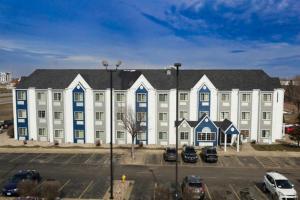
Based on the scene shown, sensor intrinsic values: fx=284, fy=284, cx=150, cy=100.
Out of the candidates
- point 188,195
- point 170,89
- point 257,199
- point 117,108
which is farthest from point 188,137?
point 188,195

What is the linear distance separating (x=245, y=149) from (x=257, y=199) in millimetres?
20224

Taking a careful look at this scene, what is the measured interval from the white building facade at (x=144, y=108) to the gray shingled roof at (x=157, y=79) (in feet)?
0.97

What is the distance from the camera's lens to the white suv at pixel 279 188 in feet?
76.2

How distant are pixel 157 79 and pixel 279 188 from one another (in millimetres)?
30233

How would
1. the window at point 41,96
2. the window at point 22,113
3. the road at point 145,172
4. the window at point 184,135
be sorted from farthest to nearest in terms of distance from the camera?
the window at point 22,113
the window at point 41,96
the window at point 184,135
the road at point 145,172

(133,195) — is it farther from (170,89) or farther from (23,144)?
(23,144)

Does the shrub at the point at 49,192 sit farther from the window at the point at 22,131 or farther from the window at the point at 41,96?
the window at the point at 22,131

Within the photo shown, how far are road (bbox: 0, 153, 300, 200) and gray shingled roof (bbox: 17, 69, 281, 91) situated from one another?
13636mm

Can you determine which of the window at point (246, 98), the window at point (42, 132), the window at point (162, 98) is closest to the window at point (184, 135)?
the window at point (162, 98)

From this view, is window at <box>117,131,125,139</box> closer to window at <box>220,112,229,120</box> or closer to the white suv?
window at <box>220,112,229,120</box>

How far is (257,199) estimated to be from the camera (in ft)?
81.2

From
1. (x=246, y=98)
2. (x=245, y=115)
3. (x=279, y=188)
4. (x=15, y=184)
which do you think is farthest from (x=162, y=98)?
(x=15, y=184)

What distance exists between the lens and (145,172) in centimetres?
3259

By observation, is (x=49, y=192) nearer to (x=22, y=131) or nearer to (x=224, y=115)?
(x=22, y=131)
